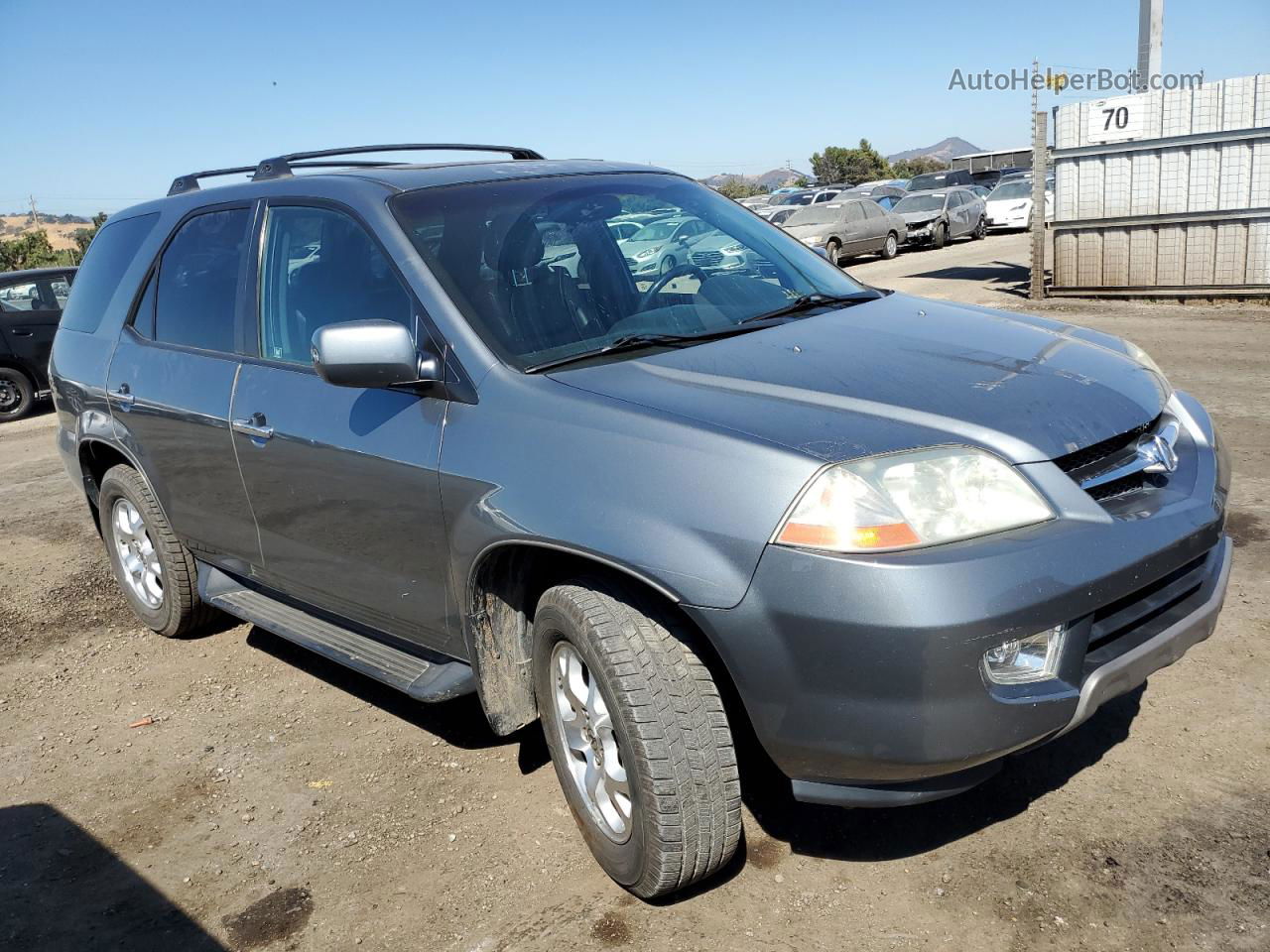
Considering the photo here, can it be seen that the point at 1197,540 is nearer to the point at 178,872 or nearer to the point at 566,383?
the point at 566,383

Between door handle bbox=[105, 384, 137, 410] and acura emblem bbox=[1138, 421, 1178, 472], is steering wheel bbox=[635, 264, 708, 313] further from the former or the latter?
door handle bbox=[105, 384, 137, 410]

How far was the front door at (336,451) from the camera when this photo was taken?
3.25 m

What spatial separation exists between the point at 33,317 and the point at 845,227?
16242 mm

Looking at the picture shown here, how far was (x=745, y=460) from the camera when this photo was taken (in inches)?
98.6

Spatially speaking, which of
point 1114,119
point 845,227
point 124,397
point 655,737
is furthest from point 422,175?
point 845,227

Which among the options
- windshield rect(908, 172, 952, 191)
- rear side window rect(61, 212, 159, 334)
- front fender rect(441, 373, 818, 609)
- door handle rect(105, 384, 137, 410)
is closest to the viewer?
front fender rect(441, 373, 818, 609)

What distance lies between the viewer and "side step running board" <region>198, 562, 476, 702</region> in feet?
11.0

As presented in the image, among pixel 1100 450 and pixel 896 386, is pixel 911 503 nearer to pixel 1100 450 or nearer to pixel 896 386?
pixel 896 386

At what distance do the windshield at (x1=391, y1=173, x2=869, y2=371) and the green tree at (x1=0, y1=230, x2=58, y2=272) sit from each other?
45.9m

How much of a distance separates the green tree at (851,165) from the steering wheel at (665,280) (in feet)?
260

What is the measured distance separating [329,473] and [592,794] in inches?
50.8

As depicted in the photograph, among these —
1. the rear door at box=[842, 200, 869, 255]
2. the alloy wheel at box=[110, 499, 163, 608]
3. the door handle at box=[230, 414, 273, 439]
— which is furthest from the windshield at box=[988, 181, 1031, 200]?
the door handle at box=[230, 414, 273, 439]

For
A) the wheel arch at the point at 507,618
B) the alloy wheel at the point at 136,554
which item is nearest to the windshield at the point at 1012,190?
the alloy wheel at the point at 136,554

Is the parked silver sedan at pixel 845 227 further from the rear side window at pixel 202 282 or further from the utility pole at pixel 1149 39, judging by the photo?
the rear side window at pixel 202 282
